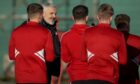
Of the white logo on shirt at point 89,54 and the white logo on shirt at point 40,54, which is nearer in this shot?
the white logo on shirt at point 89,54

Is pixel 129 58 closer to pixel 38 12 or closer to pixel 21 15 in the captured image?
pixel 38 12

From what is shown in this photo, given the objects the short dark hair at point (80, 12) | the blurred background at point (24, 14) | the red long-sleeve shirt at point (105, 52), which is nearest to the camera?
the red long-sleeve shirt at point (105, 52)

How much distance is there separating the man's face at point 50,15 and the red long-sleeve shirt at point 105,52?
1.67 meters

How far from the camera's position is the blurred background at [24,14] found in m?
18.8

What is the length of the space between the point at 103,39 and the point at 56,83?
2220mm

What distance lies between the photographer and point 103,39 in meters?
9.53

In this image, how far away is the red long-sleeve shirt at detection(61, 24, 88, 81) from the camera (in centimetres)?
1012

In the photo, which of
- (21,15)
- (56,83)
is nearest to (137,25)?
(21,15)

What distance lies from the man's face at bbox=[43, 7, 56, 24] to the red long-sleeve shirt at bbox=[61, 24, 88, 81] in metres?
0.94

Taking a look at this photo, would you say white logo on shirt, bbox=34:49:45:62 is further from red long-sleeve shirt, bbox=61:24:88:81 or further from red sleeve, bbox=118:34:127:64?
red sleeve, bbox=118:34:127:64

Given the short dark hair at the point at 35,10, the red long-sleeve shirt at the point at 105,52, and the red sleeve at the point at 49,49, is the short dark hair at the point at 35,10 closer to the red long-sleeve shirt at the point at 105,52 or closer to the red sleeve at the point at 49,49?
the red sleeve at the point at 49,49

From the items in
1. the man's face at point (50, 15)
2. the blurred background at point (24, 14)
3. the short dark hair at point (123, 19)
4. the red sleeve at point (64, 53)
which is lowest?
the blurred background at point (24, 14)

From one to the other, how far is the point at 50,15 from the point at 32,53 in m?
1.40

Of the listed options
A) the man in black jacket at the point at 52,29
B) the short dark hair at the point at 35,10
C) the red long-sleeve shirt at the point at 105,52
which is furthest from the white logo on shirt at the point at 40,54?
the man in black jacket at the point at 52,29
